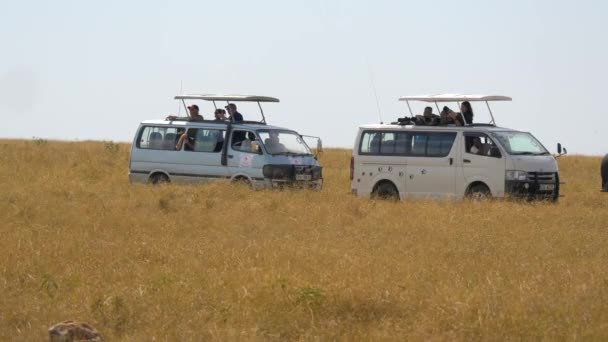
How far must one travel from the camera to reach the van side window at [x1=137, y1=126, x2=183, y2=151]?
87.0 ft

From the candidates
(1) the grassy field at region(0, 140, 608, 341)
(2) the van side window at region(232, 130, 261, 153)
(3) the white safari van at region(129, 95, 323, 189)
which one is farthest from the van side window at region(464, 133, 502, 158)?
(2) the van side window at region(232, 130, 261, 153)

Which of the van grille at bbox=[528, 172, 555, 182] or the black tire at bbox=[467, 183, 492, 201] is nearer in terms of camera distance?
the van grille at bbox=[528, 172, 555, 182]

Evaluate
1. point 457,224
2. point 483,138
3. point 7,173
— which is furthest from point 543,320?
point 7,173

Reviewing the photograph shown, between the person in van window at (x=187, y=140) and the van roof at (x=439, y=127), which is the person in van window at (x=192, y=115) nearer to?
the person in van window at (x=187, y=140)

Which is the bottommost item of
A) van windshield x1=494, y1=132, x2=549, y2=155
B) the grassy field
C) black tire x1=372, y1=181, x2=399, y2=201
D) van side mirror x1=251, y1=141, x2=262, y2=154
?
the grassy field

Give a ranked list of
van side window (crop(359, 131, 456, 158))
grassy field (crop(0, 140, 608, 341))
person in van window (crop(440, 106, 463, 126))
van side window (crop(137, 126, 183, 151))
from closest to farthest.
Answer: grassy field (crop(0, 140, 608, 341)) < van side window (crop(359, 131, 456, 158)) < person in van window (crop(440, 106, 463, 126)) < van side window (crop(137, 126, 183, 151))

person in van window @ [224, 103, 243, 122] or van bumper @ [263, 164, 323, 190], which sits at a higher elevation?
person in van window @ [224, 103, 243, 122]

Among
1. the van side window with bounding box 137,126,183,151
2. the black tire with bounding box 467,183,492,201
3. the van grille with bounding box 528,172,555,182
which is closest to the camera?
the van grille with bounding box 528,172,555,182

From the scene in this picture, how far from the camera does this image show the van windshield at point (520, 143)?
76.5 feet

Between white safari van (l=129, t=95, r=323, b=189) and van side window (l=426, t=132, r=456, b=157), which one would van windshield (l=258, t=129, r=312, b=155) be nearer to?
white safari van (l=129, t=95, r=323, b=189)

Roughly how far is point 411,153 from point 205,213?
5560 mm

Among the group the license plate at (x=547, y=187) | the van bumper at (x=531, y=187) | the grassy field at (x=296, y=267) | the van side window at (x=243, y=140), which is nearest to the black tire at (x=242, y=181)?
the van side window at (x=243, y=140)

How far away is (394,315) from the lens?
10.9 metres

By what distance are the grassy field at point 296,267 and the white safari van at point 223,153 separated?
1513 mm
